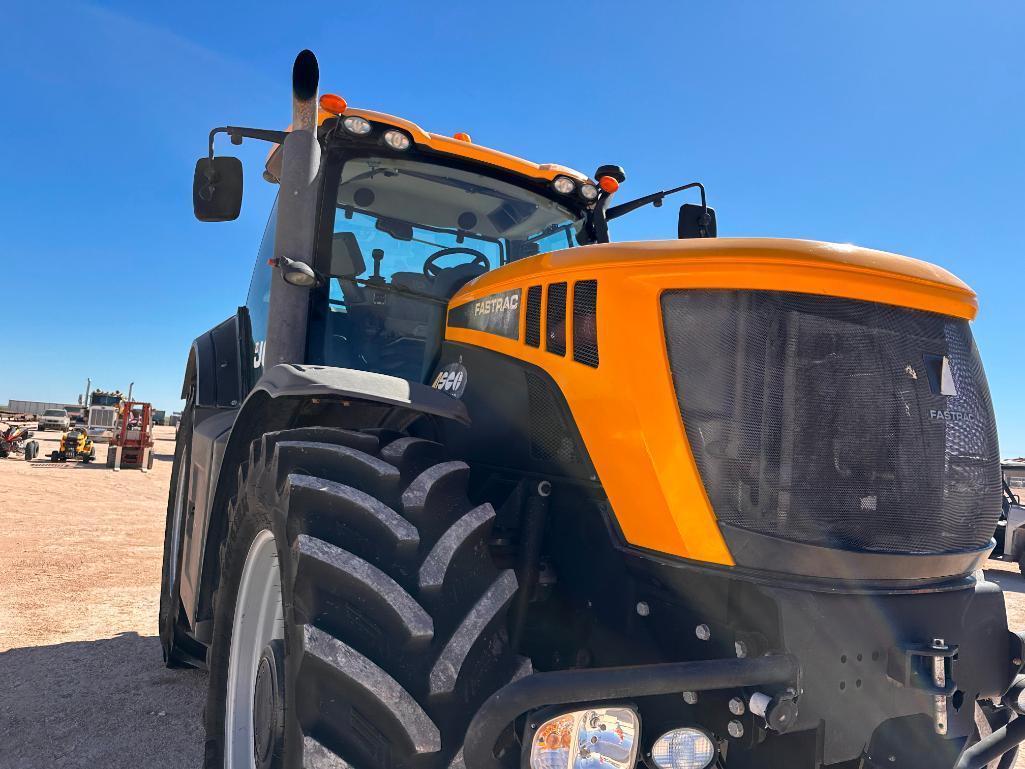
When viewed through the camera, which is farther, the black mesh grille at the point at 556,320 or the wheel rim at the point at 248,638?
the wheel rim at the point at 248,638

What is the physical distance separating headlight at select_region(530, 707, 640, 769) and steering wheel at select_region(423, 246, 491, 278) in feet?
6.13

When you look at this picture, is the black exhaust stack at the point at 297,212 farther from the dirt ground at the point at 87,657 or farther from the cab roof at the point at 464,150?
the dirt ground at the point at 87,657

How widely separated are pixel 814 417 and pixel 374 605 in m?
1.00

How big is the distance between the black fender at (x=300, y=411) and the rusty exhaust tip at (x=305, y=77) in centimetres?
97

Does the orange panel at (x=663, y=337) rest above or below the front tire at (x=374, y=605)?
above

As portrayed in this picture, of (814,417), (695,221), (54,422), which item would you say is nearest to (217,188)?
(695,221)

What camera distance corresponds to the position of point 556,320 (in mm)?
1952

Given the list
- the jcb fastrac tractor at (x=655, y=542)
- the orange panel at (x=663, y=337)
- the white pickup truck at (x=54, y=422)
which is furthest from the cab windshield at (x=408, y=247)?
the white pickup truck at (x=54, y=422)

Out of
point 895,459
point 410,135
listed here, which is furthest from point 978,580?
point 410,135

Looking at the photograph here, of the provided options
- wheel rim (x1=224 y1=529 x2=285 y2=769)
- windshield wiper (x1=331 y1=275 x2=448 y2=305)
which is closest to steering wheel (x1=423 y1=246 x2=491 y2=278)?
windshield wiper (x1=331 y1=275 x2=448 y2=305)

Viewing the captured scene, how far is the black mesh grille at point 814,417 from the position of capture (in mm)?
1591

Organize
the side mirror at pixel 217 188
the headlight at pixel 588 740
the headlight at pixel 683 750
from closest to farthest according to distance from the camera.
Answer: the headlight at pixel 588 740 → the headlight at pixel 683 750 → the side mirror at pixel 217 188

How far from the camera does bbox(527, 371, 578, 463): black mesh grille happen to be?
196 centimetres

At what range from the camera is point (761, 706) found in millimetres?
1438
